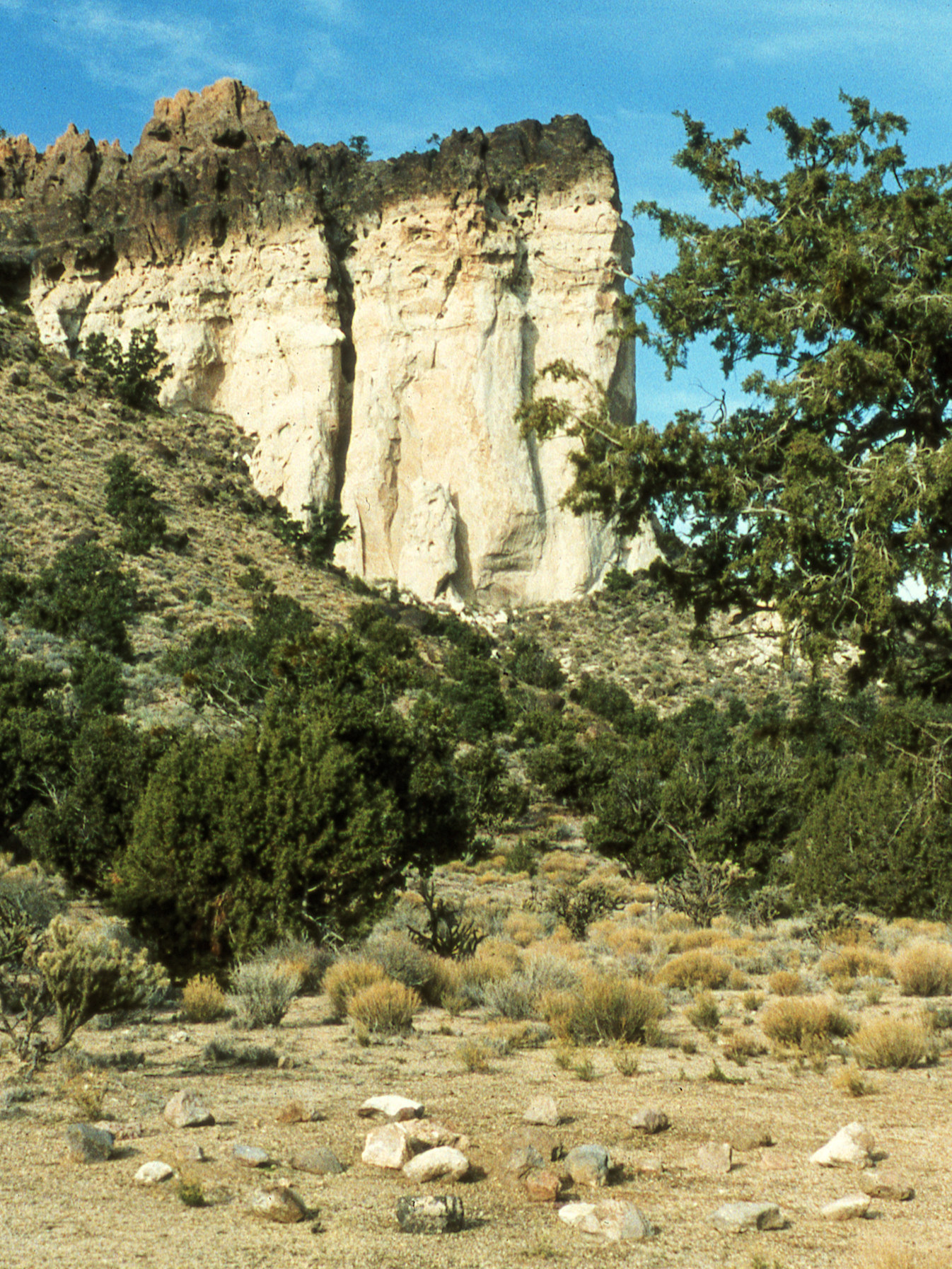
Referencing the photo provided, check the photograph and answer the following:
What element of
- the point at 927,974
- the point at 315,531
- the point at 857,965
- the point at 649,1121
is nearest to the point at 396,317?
the point at 315,531

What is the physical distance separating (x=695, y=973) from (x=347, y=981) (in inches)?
171

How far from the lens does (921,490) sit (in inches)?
319

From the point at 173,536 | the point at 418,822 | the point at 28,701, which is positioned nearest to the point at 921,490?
the point at 418,822

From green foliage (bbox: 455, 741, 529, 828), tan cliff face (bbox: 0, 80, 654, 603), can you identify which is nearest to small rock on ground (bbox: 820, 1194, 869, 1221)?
green foliage (bbox: 455, 741, 529, 828)

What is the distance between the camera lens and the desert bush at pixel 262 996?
31.7ft

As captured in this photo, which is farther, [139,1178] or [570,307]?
[570,307]

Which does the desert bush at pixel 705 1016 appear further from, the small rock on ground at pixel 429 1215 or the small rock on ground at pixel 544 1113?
the small rock on ground at pixel 429 1215

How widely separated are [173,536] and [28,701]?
2165 centimetres

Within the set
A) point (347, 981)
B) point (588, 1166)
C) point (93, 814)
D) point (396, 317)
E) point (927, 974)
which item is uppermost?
point (396, 317)

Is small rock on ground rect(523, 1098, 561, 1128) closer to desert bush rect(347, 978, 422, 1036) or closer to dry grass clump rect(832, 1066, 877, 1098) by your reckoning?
dry grass clump rect(832, 1066, 877, 1098)

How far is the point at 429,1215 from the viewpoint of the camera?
4.62 m

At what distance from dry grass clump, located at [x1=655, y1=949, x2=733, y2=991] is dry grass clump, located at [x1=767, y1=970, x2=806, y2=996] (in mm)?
696

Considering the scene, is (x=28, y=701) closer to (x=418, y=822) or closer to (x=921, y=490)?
(x=418, y=822)

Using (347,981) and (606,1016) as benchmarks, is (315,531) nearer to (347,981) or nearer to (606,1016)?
(347,981)
